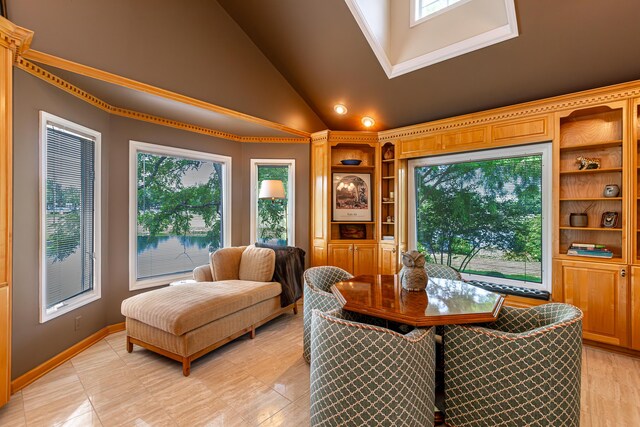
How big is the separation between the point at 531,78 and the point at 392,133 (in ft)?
5.69

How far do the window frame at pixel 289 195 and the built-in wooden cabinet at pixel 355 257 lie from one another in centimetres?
69

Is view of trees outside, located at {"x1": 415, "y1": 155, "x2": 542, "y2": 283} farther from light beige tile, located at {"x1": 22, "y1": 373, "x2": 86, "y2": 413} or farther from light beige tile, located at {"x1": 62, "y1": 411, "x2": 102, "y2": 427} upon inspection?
light beige tile, located at {"x1": 22, "y1": 373, "x2": 86, "y2": 413}

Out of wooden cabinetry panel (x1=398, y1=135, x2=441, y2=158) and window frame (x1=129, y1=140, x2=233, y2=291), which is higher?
wooden cabinetry panel (x1=398, y1=135, x2=441, y2=158)

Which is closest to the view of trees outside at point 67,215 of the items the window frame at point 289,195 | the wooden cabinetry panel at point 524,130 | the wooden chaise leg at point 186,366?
the wooden chaise leg at point 186,366

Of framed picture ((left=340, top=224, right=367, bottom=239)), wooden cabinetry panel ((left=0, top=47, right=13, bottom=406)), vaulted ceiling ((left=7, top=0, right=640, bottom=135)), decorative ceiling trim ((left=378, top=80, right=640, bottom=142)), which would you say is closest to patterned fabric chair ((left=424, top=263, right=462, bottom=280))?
framed picture ((left=340, top=224, right=367, bottom=239))

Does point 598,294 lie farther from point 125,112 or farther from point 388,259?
point 125,112

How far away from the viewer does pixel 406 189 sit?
446cm

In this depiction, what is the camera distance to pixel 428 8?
→ 3.49m

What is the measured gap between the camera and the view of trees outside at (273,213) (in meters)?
4.83

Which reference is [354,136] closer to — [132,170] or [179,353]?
[132,170]

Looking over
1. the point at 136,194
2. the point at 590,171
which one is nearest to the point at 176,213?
the point at 136,194

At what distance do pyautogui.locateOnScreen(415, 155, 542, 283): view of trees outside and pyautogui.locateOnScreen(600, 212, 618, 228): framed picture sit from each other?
54 centimetres

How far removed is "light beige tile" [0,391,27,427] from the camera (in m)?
1.95

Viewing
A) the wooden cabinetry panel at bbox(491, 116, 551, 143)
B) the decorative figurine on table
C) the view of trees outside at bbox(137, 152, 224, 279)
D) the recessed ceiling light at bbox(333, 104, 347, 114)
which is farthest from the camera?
the recessed ceiling light at bbox(333, 104, 347, 114)
